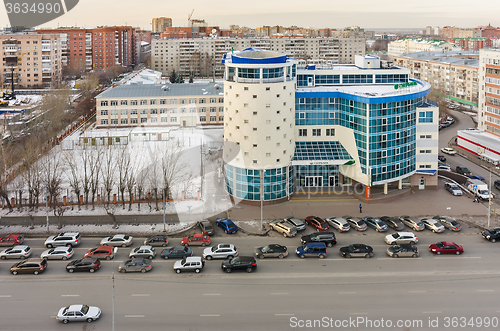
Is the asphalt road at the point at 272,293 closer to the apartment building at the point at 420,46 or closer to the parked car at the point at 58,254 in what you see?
the parked car at the point at 58,254

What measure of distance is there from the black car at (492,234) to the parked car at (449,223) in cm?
180

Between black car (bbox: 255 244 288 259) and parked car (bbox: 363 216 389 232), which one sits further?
parked car (bbox: 363 216 389 232)

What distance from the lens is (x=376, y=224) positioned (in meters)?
32.9

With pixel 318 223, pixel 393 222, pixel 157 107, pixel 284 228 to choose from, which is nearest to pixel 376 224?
pixel 393 222


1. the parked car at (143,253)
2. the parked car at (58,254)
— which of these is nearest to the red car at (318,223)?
the parked car at (143,253)

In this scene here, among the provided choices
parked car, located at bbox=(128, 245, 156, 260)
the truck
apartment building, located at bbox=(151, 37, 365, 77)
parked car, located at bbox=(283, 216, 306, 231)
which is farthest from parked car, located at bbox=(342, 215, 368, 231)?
apartment building, located at bbox=(151, 37, 365, 77)

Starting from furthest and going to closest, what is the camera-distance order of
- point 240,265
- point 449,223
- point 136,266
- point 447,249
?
point 449,223
point 447,249
point 136,266
point 240,265

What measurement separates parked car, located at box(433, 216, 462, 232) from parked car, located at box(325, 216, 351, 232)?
6.98 metres

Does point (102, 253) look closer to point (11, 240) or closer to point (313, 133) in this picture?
point (11, 240)

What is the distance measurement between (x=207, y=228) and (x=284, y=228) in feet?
17.9

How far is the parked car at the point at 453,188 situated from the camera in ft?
132

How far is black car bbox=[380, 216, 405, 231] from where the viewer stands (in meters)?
32.8

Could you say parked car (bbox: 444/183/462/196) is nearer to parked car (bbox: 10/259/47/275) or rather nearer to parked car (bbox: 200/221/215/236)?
parked car (bbox: 200/221/215/236)

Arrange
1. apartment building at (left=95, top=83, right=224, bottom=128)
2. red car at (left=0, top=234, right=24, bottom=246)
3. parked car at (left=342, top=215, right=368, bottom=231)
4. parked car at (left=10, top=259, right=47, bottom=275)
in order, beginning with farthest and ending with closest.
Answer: apartment building at (left=95, top=83, right=224, bottom=128)
parked car at (left=342, top=215, right=368, bottom=231)
red car at (left=0, top=234, right=24, bottom=246)
parked car at (left=10, top=259, right=47, bottom=275)
